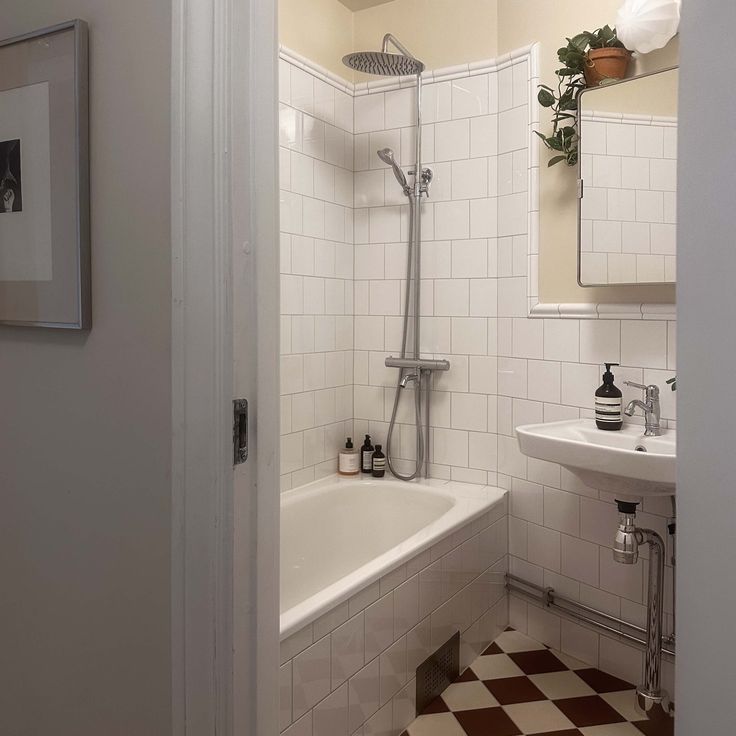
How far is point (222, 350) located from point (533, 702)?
179 centimetres

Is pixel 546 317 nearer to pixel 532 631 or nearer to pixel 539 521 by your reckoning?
pixel 539 521

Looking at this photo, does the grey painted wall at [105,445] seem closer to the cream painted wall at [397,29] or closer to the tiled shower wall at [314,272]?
the tiled shower wall at [314,272]

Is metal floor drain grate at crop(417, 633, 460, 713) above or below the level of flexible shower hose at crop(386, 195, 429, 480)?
below

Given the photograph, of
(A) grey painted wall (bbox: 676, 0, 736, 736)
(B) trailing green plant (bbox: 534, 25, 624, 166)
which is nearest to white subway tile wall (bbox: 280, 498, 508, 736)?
(A) grey painted wall (bbox: 676, 0, 736, 736)

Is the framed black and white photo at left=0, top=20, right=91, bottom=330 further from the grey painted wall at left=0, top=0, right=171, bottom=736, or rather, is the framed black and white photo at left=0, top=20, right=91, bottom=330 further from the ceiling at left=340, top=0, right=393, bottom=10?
the ceiling at left=340, top=0, right=393, bottom=10

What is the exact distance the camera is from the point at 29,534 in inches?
50.9

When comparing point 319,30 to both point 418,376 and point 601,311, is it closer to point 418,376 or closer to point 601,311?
point 418,376

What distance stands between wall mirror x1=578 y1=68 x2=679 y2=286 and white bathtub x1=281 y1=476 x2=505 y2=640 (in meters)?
0.93

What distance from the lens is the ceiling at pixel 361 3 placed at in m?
2.92

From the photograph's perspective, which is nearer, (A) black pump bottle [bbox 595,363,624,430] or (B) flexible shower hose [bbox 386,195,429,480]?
(A) black pump bottle [bbox 595,363,624,430]

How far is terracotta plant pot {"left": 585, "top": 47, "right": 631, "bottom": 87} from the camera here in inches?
88.2

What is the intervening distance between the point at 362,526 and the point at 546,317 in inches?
43.9

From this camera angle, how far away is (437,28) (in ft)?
9.19

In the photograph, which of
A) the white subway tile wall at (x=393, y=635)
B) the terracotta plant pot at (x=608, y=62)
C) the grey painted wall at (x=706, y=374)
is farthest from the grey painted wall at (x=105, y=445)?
the terracotta plant pot at (x=608, y=62)
